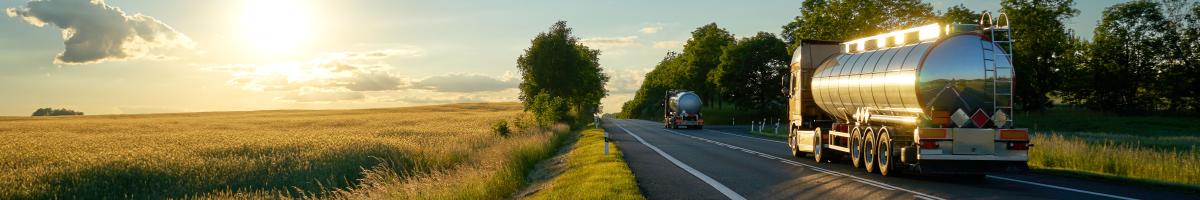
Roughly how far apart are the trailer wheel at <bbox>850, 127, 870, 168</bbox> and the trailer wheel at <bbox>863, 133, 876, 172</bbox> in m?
0.23

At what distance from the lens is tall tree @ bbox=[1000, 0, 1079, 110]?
63594 mm

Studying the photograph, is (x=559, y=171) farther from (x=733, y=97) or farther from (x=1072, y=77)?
(x=1072, y=77)

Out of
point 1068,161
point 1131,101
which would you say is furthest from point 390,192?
point 1131,101

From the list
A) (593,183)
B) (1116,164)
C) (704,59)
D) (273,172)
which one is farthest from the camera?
(704,59)

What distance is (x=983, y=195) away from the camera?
12023 mm

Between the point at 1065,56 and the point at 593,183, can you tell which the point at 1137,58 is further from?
the point at 593,183

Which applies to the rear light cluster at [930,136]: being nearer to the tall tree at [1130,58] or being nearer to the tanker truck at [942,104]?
the tanker truck at [942,104]

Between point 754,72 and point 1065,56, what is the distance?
82.5ft

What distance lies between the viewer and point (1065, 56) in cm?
6806

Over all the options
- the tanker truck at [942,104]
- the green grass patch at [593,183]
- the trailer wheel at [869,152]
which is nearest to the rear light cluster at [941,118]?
the tanker truck at [942,104]

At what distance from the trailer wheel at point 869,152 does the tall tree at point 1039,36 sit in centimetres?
5237

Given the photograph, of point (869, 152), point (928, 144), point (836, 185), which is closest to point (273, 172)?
point (836, 185)

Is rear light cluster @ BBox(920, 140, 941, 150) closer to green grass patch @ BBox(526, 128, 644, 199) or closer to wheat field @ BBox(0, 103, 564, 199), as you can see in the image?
green grass patch @ BBox(526, 128, 644, 199)

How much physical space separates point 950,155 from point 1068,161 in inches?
238
